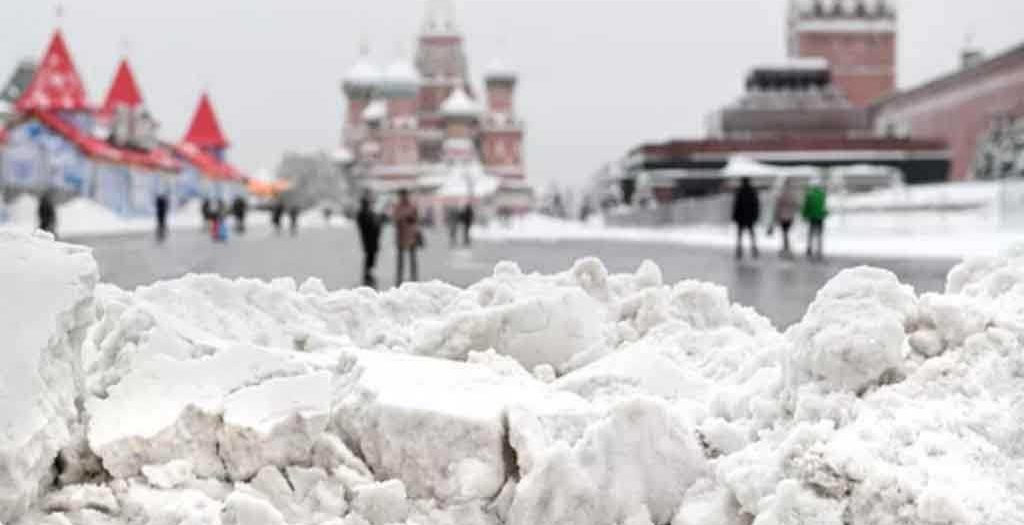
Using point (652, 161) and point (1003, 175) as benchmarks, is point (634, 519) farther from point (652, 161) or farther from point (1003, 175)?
point (652, 161)

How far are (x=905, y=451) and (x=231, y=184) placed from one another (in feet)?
265

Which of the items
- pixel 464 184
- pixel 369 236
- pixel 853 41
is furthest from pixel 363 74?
pixel 369 236

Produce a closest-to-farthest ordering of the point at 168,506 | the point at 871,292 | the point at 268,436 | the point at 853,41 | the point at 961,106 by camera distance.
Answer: the point at 168,506, the point at 268,436, the point at 871,292, the point at 961,106, the point at 853,41

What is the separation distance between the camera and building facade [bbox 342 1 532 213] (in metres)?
94.1

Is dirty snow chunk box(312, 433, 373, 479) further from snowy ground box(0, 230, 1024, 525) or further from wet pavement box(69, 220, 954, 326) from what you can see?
wet pavement box(69, 220, 954, 326)

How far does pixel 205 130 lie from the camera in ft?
273

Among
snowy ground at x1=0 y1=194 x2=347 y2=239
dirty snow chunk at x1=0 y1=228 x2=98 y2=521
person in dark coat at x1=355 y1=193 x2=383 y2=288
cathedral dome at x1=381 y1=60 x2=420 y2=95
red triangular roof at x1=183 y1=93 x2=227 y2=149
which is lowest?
snowy ground at x1=0 y1=194 x2=347 y2=239

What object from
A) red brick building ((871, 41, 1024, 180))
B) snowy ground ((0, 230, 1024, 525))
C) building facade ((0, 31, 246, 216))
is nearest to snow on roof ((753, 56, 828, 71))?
red brick building ((871, 41, 1024, 180))

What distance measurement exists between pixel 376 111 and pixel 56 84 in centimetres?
5369

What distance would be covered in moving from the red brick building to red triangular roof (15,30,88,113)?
39.5m

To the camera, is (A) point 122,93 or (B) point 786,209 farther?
(A) point 122,93

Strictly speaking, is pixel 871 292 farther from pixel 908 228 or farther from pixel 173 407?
pixel 908 228

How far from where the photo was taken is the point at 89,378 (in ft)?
16.4

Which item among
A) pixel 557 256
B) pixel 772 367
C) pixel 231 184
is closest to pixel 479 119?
pixel 231 184
